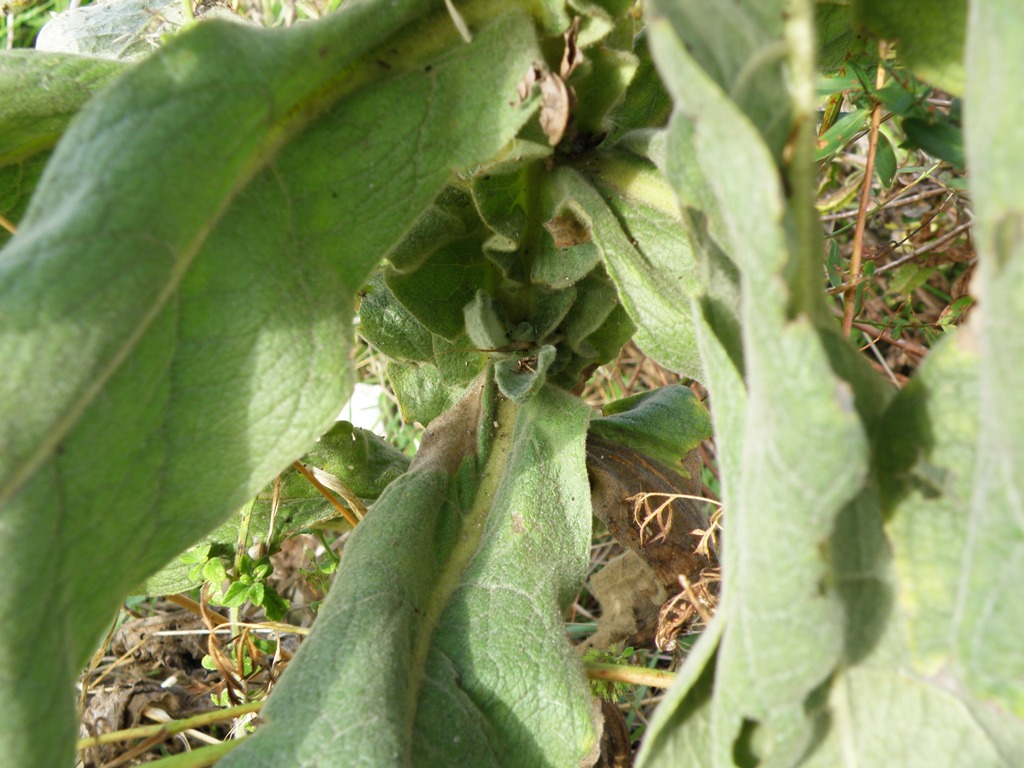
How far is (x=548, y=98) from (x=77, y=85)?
0.52 m

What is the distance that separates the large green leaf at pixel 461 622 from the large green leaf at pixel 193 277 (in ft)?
0.79

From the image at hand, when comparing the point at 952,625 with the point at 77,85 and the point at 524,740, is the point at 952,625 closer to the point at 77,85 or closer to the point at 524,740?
the point at 524,740

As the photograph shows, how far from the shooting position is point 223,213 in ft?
3.11

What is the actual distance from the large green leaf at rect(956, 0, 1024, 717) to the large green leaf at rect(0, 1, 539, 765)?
0.51 m

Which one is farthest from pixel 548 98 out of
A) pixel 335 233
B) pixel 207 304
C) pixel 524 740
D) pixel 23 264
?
pixel 524 740

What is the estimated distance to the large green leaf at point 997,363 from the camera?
Result: 2.03 feet

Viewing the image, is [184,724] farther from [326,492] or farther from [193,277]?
[193,277]

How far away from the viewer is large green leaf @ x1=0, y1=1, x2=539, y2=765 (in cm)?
77

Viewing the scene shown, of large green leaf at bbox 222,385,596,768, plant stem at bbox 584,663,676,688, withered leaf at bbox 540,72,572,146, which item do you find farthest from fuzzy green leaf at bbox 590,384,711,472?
withered leaf at bbox 540,72,572,146

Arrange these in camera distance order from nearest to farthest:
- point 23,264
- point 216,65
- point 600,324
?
point 23,264, point 216,65, point 600,324

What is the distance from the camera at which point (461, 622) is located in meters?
1.24

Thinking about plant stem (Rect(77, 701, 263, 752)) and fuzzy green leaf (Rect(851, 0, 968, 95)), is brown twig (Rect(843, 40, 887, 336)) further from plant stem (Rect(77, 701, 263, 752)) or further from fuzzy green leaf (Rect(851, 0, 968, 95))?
plant stem (Rect(77, 701, 263, 752))

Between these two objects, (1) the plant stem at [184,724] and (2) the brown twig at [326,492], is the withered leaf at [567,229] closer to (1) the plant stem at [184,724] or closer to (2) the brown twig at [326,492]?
(2) the brown twig at [326,492]

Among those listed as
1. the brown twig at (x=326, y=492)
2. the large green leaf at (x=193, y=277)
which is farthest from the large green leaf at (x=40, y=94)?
the brown twig at (x=326, y=492)
